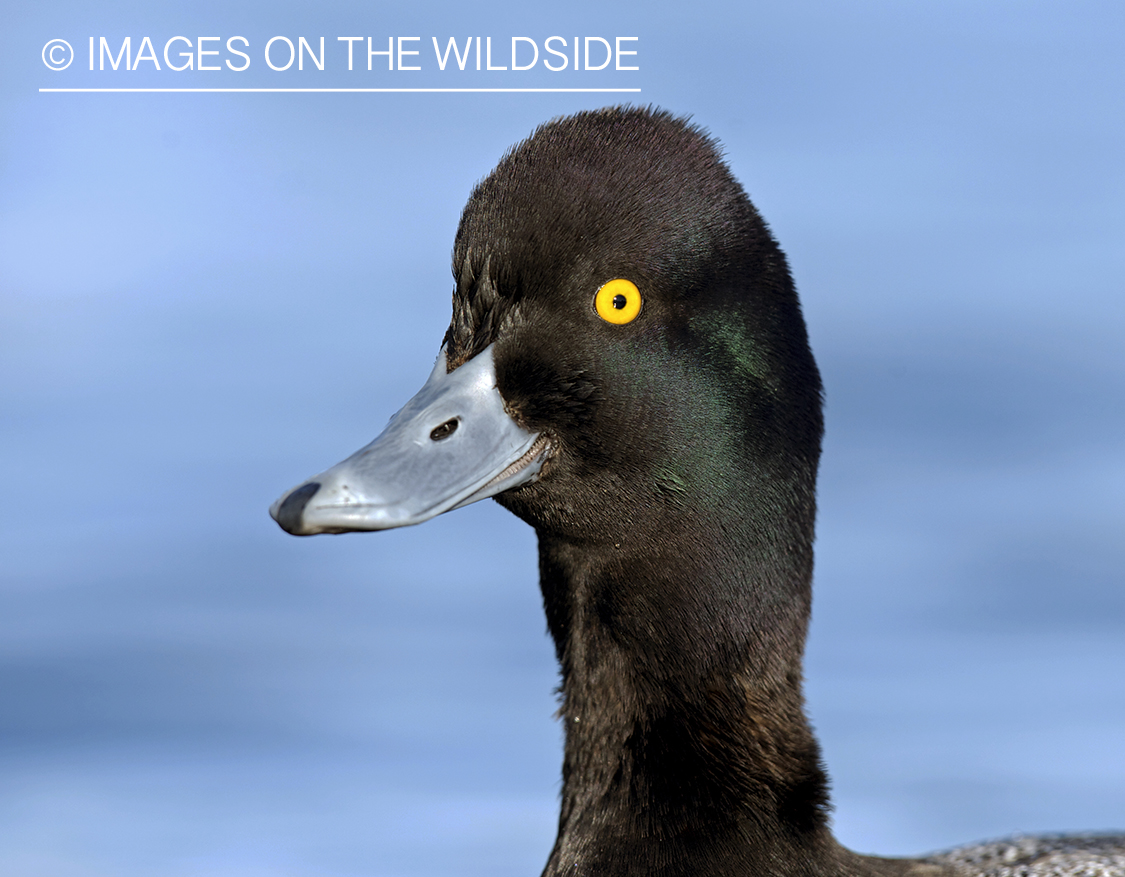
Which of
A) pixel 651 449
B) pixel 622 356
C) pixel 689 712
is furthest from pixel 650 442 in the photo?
pixel 689 712

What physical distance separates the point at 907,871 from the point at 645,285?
84.2 inches

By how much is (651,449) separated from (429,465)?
2.07 feet

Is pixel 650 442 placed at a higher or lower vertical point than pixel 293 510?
higher

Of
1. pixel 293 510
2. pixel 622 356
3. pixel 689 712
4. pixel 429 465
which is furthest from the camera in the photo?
pixel 689 712

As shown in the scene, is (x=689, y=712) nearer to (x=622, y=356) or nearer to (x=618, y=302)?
(x=622, y=356)

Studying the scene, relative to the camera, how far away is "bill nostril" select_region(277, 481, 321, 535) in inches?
161

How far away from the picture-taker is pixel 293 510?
13.4 feet

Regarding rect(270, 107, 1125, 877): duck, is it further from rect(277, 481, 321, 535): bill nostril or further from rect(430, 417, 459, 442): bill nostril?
rect(277, 481, 321, 535): bill nostril

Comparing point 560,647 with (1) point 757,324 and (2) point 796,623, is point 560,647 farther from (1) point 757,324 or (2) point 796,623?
(1) point 757,324

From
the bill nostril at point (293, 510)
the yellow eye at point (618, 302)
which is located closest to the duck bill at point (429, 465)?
the bill nostril at point (293, 510)

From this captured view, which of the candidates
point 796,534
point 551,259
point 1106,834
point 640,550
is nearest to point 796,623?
point 796,534

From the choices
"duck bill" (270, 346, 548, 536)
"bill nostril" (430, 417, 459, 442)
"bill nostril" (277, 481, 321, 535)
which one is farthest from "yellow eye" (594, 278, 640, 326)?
"bill nostril" (277, 481, 321, 535)

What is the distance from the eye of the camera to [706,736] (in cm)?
456

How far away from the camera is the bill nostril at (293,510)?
4.08 meters
